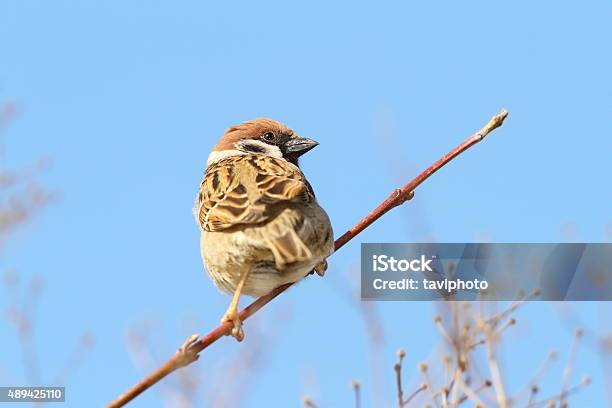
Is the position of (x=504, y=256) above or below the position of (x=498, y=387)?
above

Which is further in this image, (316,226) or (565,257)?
(565,257)

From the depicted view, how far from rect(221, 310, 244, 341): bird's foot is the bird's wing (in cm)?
76

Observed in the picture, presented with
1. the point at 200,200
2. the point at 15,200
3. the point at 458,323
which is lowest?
the point at 458,323

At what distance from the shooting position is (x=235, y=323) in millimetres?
4805

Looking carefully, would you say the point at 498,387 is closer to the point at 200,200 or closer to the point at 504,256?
the point at 504,256

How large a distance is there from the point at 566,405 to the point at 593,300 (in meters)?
1.91

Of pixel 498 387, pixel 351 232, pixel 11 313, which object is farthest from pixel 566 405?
pixel 11 313

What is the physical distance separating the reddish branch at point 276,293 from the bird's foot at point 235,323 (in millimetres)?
34

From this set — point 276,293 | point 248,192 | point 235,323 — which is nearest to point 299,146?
point 248,192

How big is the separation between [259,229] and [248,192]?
A: 39 cm

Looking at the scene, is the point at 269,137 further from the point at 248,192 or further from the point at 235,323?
the point at 235,323

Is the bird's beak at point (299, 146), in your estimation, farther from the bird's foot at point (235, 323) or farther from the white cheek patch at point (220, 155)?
the bird's foot at point (235, 323)

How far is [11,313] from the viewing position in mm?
7551

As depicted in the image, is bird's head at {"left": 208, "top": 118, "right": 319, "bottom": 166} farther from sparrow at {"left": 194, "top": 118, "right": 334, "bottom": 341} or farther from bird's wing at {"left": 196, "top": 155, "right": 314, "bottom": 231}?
sparrow at {"left": 194, "top": 118, "right": 334, "bottom": 341}
